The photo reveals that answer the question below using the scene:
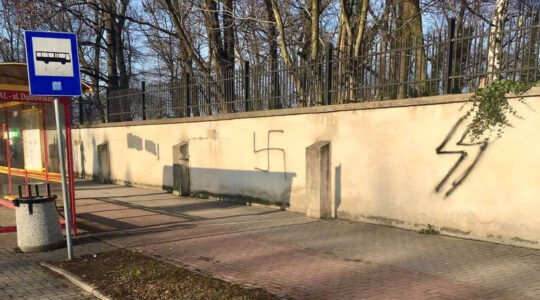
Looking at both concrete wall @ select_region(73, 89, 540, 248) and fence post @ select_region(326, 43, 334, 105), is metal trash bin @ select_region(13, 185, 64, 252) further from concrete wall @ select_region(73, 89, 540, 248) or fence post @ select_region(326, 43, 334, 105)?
fence post @ select_region(326, 43, 334, 105)

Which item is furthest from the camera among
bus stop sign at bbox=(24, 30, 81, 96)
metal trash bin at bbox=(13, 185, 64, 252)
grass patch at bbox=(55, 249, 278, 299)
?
metal trash bin at bbox=(13, 185, 64, 252)

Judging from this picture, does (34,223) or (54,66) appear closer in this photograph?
(54,66)

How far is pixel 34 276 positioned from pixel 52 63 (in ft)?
8.89

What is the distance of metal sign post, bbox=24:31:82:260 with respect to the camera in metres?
5.39

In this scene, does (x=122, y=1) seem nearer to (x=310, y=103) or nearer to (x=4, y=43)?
(x=4, y=43)

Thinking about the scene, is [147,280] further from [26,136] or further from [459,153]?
[26,136]

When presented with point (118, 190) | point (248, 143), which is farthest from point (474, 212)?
point (118, 190)

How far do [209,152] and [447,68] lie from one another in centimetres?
677

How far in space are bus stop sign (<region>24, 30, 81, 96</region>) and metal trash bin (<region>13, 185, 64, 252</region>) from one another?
1.71 metres

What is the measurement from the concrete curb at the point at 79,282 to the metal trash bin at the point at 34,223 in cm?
77

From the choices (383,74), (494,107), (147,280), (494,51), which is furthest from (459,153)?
(147,280)

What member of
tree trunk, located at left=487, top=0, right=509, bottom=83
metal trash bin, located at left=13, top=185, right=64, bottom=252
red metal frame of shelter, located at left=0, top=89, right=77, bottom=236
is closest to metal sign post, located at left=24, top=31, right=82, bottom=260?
metal trash bin, located at left=13, top=185, right=64, bottom=252

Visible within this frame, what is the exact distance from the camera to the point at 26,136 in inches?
363

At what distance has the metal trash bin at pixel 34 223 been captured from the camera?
607cm
